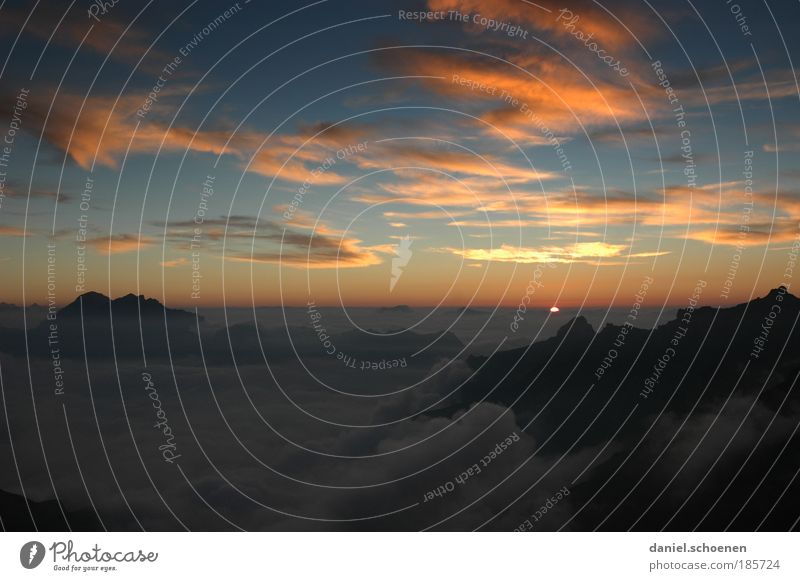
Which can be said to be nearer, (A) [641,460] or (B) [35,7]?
(B) [35,7]

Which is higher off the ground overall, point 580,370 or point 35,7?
point 35,7

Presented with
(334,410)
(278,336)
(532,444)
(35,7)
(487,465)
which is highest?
(35,7)

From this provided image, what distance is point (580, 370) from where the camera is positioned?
14388 centimetres

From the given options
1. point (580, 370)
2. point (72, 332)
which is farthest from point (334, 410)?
point (580, 370)

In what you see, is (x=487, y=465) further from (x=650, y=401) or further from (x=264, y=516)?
(x=650, y=401)

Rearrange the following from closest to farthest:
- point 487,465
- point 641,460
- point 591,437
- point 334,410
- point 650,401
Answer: point 334,410
point 487,465
point 641,460
point 591,437
point 650,401

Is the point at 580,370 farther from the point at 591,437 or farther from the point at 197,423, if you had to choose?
the point at 197,423

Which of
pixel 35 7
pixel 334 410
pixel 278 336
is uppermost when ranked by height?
pixel 35 7

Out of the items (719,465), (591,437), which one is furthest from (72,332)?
(719,465)

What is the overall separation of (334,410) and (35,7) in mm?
35454

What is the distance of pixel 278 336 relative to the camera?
1227 inches

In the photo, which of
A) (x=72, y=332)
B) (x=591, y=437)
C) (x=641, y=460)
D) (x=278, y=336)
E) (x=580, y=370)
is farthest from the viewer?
(x=580, y=370)

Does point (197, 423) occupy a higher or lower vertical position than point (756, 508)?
higher

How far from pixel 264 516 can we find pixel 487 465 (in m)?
20.1
